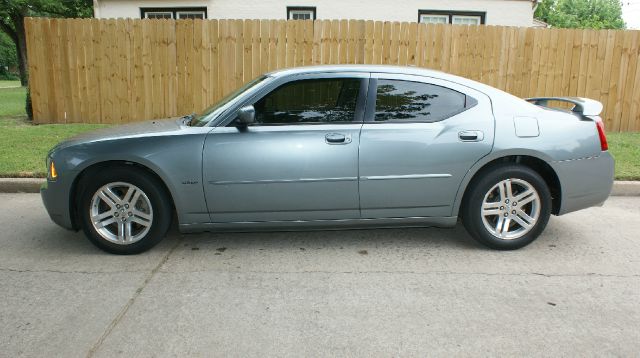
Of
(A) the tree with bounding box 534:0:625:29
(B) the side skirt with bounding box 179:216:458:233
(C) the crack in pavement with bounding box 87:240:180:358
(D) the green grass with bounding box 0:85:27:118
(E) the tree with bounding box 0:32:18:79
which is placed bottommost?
(C) the crack in pavement with bounding box 87:240:180:358

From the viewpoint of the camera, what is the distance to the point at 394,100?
455 centimetres

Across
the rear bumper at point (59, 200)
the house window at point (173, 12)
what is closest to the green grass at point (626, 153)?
the rear bumper at point (59, 200)

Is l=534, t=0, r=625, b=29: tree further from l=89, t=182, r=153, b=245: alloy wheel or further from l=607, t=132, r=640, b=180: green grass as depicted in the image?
l=89, t=182, r=153, b=245: alloy wheel

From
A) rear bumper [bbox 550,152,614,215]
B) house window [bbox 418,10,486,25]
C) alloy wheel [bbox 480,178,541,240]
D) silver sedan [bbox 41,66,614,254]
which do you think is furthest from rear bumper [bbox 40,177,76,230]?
house window [bbox 418,10,486,25]

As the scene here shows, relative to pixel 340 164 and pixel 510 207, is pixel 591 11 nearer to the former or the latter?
pixel 510 207

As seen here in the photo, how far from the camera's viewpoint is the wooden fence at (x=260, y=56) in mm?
10250

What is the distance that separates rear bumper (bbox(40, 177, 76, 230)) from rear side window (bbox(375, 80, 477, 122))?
2699 millimetres

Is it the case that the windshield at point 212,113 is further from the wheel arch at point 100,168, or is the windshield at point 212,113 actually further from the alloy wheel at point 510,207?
the alloy wheel at point 510,207

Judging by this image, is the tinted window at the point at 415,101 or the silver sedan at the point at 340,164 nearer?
the silver sedan at the point at 340,164

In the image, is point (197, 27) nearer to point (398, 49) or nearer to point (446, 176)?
Result: point (398, 49)

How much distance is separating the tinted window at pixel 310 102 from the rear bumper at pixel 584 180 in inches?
73.2

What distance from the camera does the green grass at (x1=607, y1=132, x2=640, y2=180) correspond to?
715 cm

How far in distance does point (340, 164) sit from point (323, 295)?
1159 millimetres

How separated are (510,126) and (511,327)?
1924 millimetres
